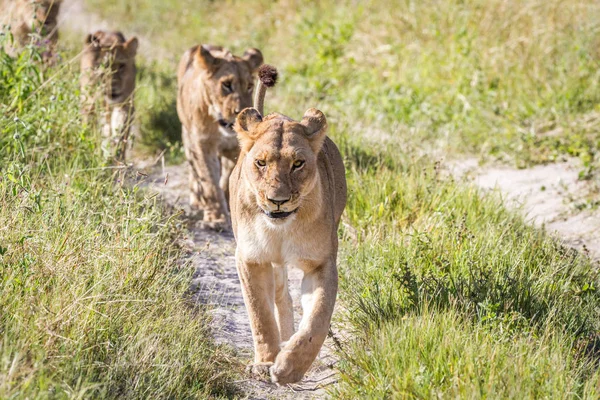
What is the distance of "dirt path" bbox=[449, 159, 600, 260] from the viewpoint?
654 cm

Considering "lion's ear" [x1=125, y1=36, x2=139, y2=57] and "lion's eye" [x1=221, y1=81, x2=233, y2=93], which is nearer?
"lion's eye" [x1=221, y1=81, x2=233, y2=93]

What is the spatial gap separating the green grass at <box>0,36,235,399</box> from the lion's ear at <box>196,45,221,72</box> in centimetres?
171

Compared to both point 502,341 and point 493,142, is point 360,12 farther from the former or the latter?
point 502,341

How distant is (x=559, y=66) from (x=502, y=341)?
5.59 m

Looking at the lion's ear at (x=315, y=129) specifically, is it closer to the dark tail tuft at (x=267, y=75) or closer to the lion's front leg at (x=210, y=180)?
the dark tail tuft at (x=267, y=75)

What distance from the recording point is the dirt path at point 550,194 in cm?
654

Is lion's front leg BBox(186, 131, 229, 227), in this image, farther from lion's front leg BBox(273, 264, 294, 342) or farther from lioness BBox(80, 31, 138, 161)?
lion's front leg BBox(273, 264, 294, 342)

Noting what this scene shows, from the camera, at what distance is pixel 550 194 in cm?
735

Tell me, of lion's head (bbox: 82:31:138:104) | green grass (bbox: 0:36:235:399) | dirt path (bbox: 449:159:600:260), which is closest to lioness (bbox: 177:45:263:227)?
lion's head (bbox: 82:31:138:104)

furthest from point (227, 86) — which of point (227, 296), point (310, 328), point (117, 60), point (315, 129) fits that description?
point (310, 328)

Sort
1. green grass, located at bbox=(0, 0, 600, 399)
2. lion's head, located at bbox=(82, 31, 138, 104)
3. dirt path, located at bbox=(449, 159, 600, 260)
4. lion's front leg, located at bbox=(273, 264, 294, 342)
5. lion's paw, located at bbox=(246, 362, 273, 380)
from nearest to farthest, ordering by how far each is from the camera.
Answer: green grass, located at bbox=(0, 0, 600, 399)
lion's paw, located at bbox=(246, 362, 273, 380)
lion's front leg, located at bbox=(273, 264, 294, 342)
dirt path, located at bbox=(449, 159, 600, 260)
lion's head, located at bbox=(82, 31, 138, 104)

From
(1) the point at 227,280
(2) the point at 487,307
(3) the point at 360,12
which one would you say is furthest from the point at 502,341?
(3) the point at 360,12

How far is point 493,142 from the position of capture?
8.35 meters

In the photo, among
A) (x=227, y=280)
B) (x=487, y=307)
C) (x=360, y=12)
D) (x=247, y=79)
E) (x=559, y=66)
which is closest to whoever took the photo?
(x=487, y=307)
